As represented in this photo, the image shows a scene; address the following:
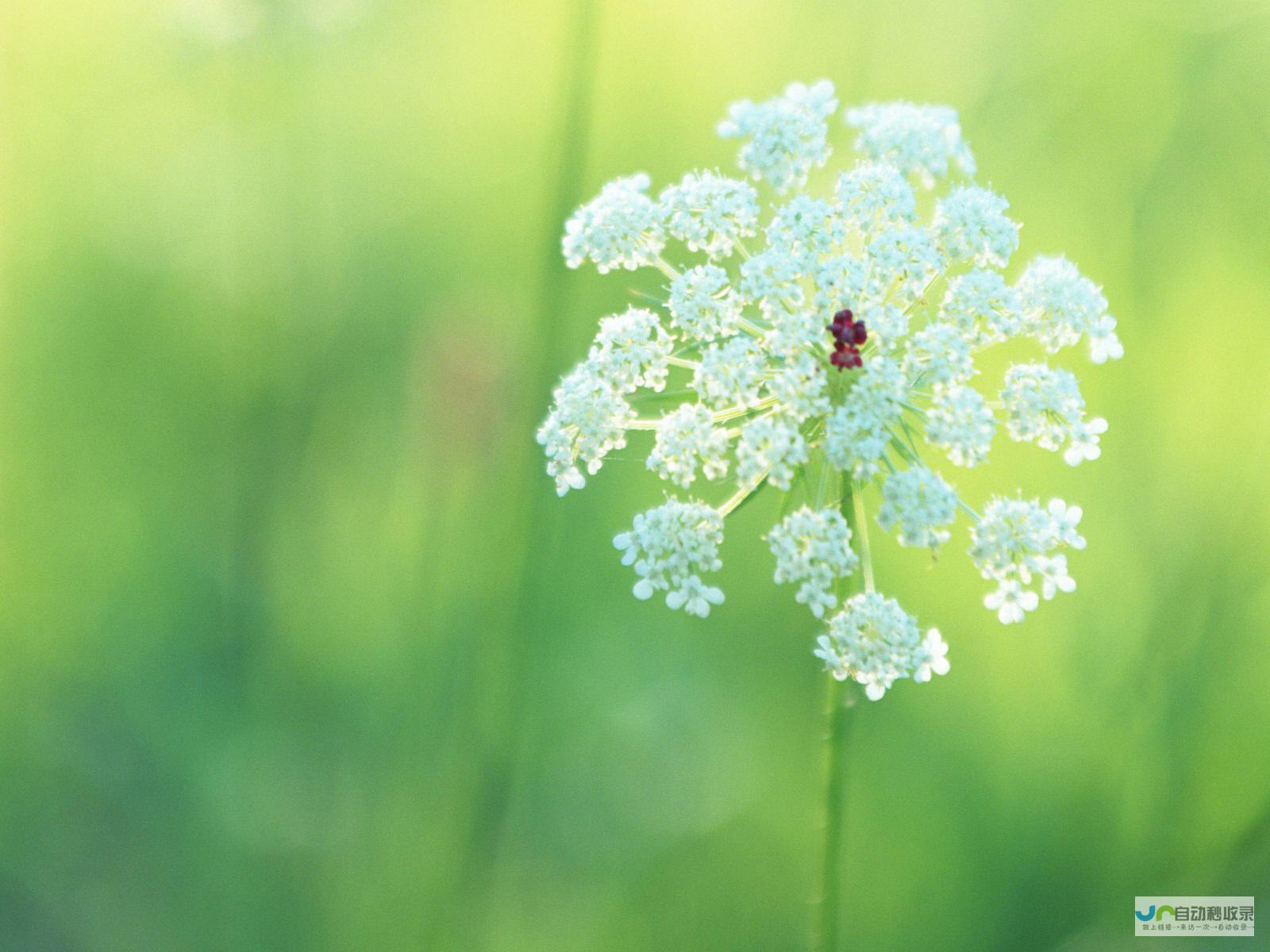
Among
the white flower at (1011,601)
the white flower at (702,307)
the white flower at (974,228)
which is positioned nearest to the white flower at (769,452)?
the white flower at (702,307)

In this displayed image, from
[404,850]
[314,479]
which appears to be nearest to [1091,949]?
[404,850]

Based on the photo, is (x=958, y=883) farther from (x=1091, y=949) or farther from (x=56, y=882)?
(x=56, y=882)

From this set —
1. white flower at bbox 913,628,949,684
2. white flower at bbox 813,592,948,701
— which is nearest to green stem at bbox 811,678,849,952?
white flower at bbox 813,592,948,701

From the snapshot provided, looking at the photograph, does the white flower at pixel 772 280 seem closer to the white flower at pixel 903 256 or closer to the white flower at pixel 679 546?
the white flower at pixel 903 256

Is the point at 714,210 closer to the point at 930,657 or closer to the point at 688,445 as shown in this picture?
the point at 688,445

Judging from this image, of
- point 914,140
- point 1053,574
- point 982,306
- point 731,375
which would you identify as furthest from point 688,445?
point 914,140

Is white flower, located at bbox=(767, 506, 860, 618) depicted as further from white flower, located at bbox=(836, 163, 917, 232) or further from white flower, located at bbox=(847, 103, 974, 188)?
white flower, located at bbox=(847, 103, 974, 188)
